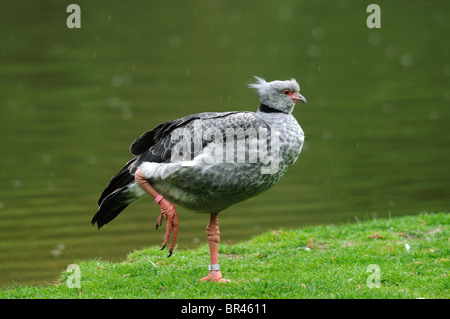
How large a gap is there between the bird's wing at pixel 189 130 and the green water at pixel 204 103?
3.55 meters

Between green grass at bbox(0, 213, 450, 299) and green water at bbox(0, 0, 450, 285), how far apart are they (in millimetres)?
2293

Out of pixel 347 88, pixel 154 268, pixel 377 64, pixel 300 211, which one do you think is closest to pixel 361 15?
pixel 377 64

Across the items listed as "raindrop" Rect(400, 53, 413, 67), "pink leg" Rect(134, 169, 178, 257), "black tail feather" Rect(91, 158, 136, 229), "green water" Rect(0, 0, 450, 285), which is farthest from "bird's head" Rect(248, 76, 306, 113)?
"raindrop" Rect(400, 53, 413, 67)

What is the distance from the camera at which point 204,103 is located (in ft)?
66.6

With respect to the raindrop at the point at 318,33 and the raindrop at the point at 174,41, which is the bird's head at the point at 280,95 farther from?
the raindrop at the point at 174,41

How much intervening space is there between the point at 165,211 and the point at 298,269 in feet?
6.07

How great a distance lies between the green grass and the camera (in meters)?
6.81

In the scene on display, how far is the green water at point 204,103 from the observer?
42.2 feet

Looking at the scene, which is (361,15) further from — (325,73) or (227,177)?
(227,177)

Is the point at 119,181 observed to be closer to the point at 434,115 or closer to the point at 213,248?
the point at 213,248

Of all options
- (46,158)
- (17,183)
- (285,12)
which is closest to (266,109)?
(17,183)

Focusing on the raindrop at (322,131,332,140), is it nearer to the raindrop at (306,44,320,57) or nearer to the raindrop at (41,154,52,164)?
the raindrop at (41,154,52,164)

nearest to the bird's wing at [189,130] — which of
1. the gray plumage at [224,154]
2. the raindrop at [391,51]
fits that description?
the gray plumage at [224,154]
